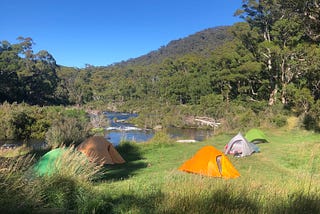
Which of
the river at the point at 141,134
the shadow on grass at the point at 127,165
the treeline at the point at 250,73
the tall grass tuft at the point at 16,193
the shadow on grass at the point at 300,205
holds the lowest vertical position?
the river at the point at 141,134

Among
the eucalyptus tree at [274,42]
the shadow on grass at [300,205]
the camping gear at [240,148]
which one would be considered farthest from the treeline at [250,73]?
the shadow on grass at [300,205]

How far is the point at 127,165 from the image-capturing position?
1051 cm

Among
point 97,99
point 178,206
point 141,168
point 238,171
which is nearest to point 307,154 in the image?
point 238,171

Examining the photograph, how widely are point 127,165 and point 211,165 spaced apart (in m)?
3.05

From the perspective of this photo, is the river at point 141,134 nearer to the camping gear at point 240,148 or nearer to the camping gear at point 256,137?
the camping gear at point 256,137

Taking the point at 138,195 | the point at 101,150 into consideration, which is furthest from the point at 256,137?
the point at 138,195

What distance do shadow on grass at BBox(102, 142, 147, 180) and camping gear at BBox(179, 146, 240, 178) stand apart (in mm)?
1569

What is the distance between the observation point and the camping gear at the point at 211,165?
8.52 meters

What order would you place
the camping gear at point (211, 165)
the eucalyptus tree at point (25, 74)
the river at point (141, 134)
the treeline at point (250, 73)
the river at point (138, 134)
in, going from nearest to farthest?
the camping gear at point (211, 165)
the treeline at point (250, 73)
the river at point (138, 134)
the river at point (141, 134)
the eucalyptus tree at point (25, 74)

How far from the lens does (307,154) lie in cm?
1021

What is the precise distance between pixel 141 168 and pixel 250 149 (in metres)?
4.18

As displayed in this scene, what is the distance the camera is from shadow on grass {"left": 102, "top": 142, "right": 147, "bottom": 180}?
8.76 m

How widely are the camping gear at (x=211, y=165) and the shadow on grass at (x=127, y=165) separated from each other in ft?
5.15

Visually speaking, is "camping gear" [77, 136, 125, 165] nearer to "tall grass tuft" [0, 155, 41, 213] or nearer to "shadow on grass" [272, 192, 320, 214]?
"tall grass tuft" [0, 155, 41, 213]
